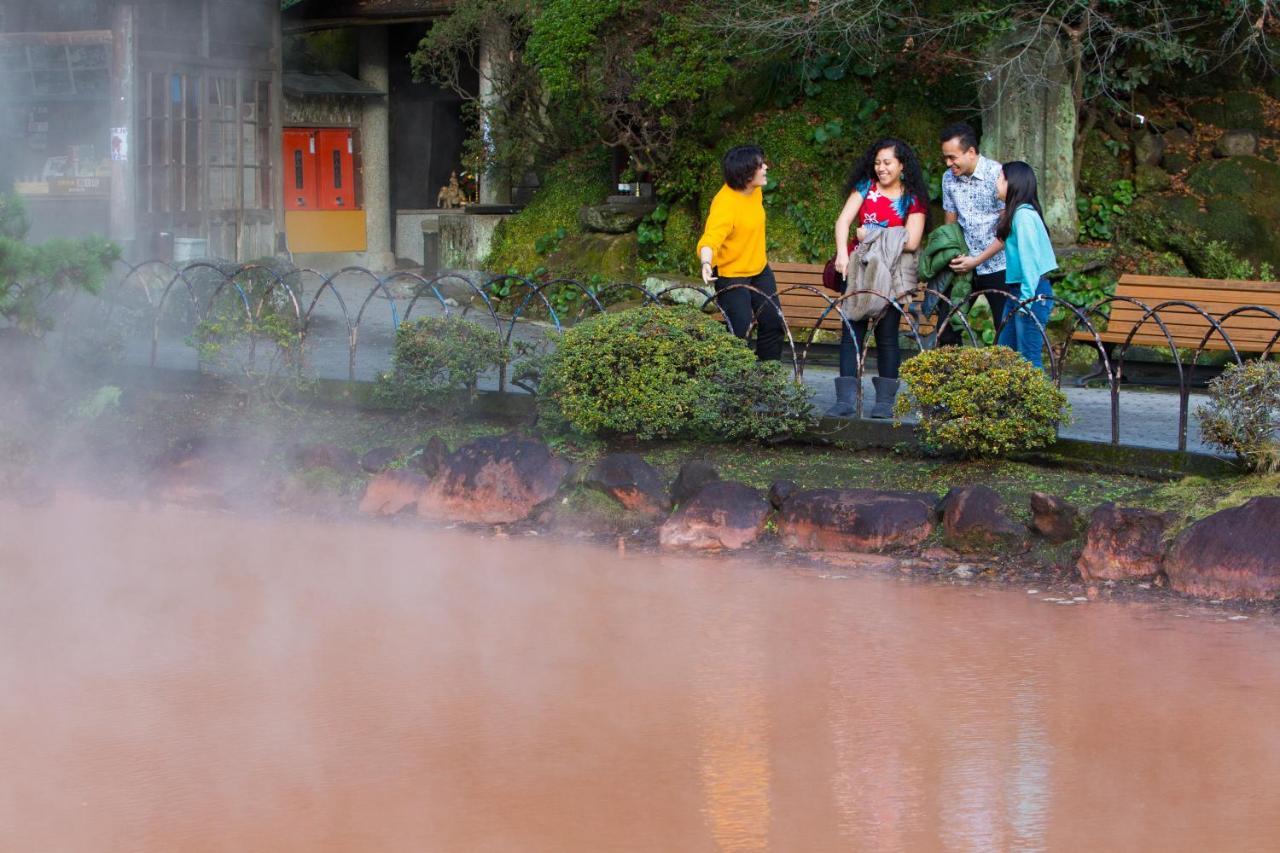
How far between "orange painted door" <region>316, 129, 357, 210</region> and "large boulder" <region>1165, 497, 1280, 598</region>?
518 inches

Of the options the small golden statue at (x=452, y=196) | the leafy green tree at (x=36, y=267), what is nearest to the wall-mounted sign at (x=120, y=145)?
the small golden statue at (x=452, y=196)

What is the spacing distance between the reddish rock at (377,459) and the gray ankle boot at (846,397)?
215cm

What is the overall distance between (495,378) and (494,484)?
2.25m

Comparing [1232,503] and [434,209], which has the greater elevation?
[434,209]

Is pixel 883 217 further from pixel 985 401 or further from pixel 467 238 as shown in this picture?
pixel 467 238

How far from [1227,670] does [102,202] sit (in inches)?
481

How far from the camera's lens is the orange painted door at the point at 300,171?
1673 cm

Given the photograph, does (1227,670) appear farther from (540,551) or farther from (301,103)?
(301,103)

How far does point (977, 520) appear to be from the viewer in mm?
5953

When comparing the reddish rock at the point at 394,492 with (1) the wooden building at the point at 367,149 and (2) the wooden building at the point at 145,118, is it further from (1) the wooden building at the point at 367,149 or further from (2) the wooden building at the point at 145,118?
(1) the wooden building at the point at 367,149

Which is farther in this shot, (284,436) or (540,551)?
(284,436)

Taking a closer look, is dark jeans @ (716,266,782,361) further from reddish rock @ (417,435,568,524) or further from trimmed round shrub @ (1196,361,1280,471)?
trimmed round shrub @ (1196,361,1280,471)

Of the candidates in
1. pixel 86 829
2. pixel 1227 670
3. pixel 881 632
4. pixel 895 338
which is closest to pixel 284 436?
pixel 895 338

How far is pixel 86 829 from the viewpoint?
11.9 ft
